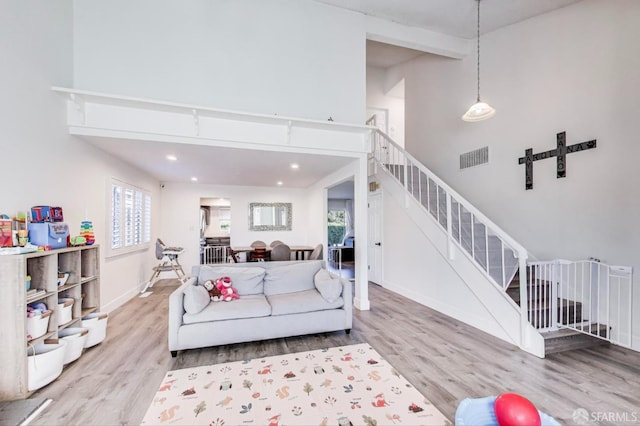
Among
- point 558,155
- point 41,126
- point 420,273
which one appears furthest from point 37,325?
point 558,155

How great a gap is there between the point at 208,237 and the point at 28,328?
24.7ft

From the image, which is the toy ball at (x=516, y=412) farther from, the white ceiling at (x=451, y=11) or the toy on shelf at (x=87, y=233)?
the white ceiling at (x=451, y=11)

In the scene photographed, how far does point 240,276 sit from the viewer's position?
3.53 m

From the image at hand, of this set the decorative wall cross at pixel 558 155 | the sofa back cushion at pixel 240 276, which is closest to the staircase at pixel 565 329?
the decorative wall cross at pixel 558 155

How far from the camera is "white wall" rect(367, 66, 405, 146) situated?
8.39m

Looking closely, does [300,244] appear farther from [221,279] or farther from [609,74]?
[609,74]

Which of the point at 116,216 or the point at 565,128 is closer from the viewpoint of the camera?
the point at 565,128

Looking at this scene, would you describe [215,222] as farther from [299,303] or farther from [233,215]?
[299,303]

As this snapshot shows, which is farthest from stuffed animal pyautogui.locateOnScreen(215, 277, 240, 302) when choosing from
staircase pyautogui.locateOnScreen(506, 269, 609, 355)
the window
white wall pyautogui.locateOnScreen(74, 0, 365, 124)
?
staircase pyautogui.locateOnScreen(506, 269, 609, 355)

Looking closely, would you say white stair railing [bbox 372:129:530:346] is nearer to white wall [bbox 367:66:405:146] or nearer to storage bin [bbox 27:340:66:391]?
white wall [bbox 367:66:405:146]

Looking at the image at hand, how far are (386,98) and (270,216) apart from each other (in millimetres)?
5373

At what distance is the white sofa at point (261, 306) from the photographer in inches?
112

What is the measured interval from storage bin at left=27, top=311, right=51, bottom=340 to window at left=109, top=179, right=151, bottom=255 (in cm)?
199

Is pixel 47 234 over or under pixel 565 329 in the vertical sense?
over
